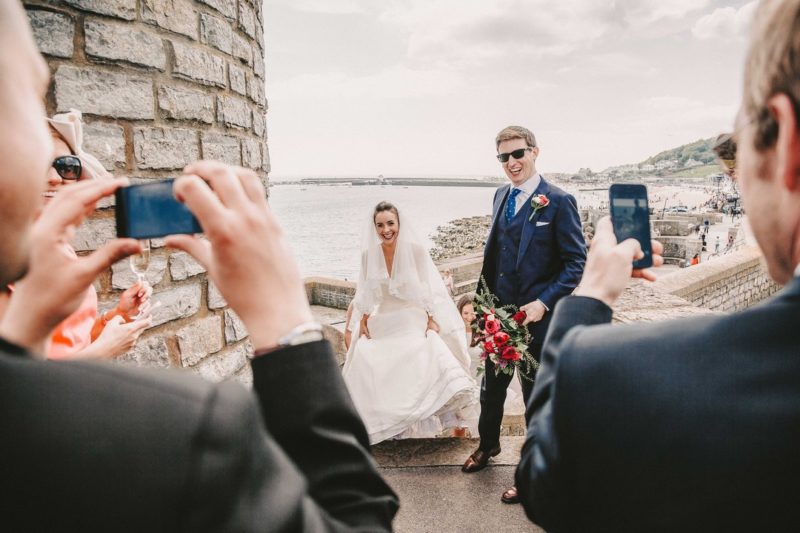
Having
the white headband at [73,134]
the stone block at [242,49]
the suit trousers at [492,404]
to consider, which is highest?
the stone block at [242,49]

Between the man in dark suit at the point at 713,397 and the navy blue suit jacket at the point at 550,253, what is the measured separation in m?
2.68

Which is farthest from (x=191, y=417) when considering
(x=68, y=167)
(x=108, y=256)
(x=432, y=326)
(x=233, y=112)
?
(x=432, y=326)

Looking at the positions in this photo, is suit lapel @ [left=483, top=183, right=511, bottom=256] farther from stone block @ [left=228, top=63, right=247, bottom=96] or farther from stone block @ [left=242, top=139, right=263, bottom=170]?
stone block @ [left=228, top=63, right=247, bottom=96]

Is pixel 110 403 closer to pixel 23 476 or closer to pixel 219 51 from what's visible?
pixel 23 476

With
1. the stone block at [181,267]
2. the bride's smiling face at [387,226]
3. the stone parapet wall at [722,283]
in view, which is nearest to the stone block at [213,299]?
the stone block at [181,267]

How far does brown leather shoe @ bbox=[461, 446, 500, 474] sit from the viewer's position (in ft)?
11.7

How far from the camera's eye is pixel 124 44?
8.04 ft

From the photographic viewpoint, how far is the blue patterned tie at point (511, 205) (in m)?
3.72

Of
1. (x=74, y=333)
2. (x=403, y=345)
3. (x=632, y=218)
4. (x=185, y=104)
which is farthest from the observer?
(x=403, y=345)

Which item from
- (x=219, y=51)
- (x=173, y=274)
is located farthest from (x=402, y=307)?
(x=219, y=51)

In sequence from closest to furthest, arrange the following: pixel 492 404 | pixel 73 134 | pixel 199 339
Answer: pixel 73 134 → pixel 199 339 → pixel 492 404

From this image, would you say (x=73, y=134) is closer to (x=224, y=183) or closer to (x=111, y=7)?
(x=111, y=7)

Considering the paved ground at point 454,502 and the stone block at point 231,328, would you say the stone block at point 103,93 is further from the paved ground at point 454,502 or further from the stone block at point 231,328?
the paved ground at point 454,502

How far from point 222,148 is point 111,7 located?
922 millimetres
